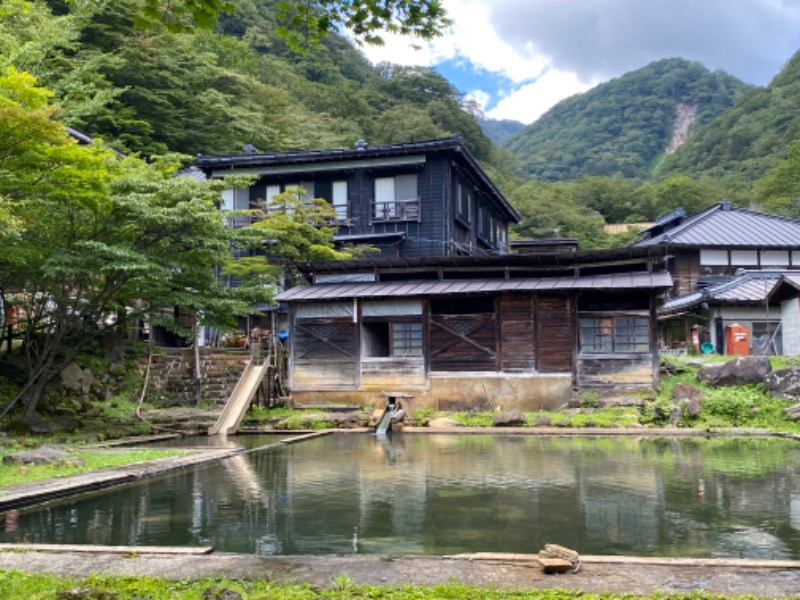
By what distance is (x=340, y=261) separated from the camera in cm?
2380

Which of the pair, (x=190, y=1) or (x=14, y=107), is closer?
(x=190, y=1)

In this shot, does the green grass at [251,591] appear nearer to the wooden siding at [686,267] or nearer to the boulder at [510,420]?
the boulder at [510,420]

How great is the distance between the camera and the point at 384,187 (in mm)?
31672

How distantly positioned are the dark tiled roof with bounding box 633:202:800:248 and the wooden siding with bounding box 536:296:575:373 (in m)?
15.1

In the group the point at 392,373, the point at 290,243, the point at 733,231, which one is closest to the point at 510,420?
the point at 392,373

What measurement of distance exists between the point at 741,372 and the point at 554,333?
535cm

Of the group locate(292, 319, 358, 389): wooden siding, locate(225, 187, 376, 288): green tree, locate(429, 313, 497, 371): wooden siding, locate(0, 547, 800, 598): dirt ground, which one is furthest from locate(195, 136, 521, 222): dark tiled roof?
locate(0, 547, 800, 598): dirt ground

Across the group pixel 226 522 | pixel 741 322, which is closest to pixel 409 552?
pixel 226 522

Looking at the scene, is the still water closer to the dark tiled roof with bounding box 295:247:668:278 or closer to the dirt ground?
the dirt ground

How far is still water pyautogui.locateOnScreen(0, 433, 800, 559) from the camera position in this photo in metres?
7.19

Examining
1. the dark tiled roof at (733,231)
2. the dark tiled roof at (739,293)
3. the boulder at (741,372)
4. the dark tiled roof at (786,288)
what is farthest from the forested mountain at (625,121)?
the boulder at (741,372)

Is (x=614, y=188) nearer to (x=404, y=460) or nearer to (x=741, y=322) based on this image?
(x=741, y=322)

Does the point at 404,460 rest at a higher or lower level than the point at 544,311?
lower

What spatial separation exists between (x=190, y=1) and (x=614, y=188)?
7003cm
